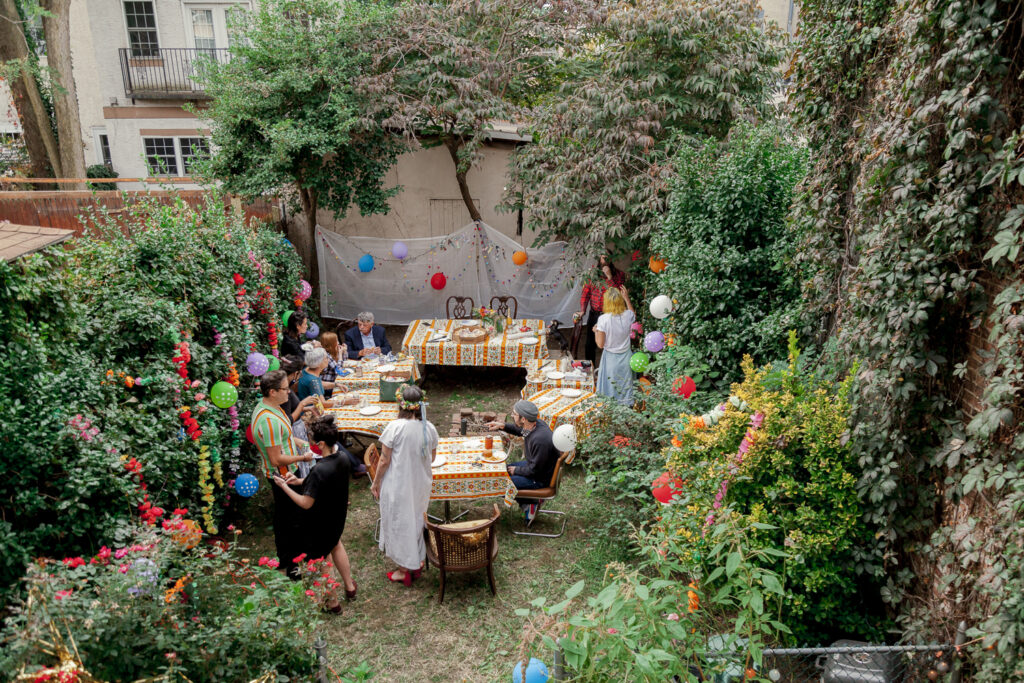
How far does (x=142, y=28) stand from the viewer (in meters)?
15.5

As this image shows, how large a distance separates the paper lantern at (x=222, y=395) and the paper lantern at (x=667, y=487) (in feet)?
12.2

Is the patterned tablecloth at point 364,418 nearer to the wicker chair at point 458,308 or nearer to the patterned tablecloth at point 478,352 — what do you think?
the patterned tablecloth at point 478,352

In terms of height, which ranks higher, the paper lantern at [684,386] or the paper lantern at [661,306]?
the paper lantern at [661,306]

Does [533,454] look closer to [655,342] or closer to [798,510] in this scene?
[655,342]

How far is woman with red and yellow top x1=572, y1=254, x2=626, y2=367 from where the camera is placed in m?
8.80

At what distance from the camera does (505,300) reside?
11.4m

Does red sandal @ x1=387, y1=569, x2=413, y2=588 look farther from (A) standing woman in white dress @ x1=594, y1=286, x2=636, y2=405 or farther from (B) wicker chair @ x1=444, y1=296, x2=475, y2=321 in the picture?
(B) wicker chair @ x1=444, y1=296, x2=475, y2=321

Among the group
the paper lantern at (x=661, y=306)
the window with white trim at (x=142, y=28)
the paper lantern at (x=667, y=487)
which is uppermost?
A: the window with white trim at (x=142, y=28)

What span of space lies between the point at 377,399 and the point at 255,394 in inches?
53.9

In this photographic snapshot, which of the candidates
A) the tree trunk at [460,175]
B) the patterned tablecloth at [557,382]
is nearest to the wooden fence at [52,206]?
the tree trunk at [460,175]

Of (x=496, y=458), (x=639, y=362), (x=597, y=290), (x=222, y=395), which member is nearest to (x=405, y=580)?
(x=496, y=458)

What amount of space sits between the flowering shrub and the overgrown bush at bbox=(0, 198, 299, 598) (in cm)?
54

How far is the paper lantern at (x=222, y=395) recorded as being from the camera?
573 centimetres

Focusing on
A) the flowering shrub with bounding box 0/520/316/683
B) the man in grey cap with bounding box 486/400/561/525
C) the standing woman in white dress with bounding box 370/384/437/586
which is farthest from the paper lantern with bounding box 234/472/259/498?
the man in grey cap with bounding box 486/400/561/525
